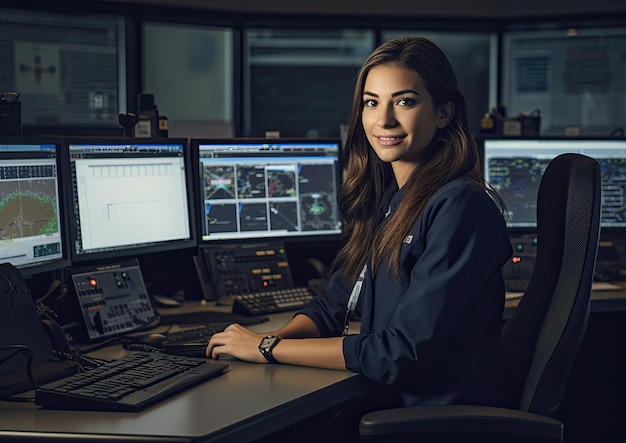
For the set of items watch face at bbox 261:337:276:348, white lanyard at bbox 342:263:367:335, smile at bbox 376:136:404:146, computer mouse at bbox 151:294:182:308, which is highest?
smile at bbox 376:136:404:146

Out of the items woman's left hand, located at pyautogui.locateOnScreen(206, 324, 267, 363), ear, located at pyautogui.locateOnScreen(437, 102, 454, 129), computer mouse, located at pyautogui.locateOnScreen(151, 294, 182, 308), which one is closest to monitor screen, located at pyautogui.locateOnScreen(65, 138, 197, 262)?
computer mouse, located at pyautogui.locateOnScreen(151, 294, 182, 308)

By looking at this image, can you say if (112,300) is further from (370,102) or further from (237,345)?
(370,102)

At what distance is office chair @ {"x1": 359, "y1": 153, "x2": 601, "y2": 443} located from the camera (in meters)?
1.46

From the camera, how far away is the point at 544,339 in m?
1.60

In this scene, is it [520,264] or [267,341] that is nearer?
[267,341]

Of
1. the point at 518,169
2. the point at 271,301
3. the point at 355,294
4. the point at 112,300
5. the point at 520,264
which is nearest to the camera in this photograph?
the point at 355,294

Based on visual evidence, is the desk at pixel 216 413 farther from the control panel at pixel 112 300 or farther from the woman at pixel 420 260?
the control panel at pixel 112 300

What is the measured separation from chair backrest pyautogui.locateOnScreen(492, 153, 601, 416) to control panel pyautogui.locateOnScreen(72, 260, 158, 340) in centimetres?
94

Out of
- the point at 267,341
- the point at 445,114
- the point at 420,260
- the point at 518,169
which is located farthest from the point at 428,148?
the point at 518,169

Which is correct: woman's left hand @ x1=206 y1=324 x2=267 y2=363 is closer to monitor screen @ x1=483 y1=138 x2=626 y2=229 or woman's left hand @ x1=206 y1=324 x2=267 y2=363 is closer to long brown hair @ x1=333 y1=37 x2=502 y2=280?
long brown hair @ x1=333 y1=37 x2=502 y2=280

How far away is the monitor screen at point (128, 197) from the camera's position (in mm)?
2117

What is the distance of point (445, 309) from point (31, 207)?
0.99 meters

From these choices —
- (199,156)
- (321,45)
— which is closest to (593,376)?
(199,156)

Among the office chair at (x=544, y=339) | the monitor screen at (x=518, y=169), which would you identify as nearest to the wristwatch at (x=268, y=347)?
the office chair at (x=544, y=339)
